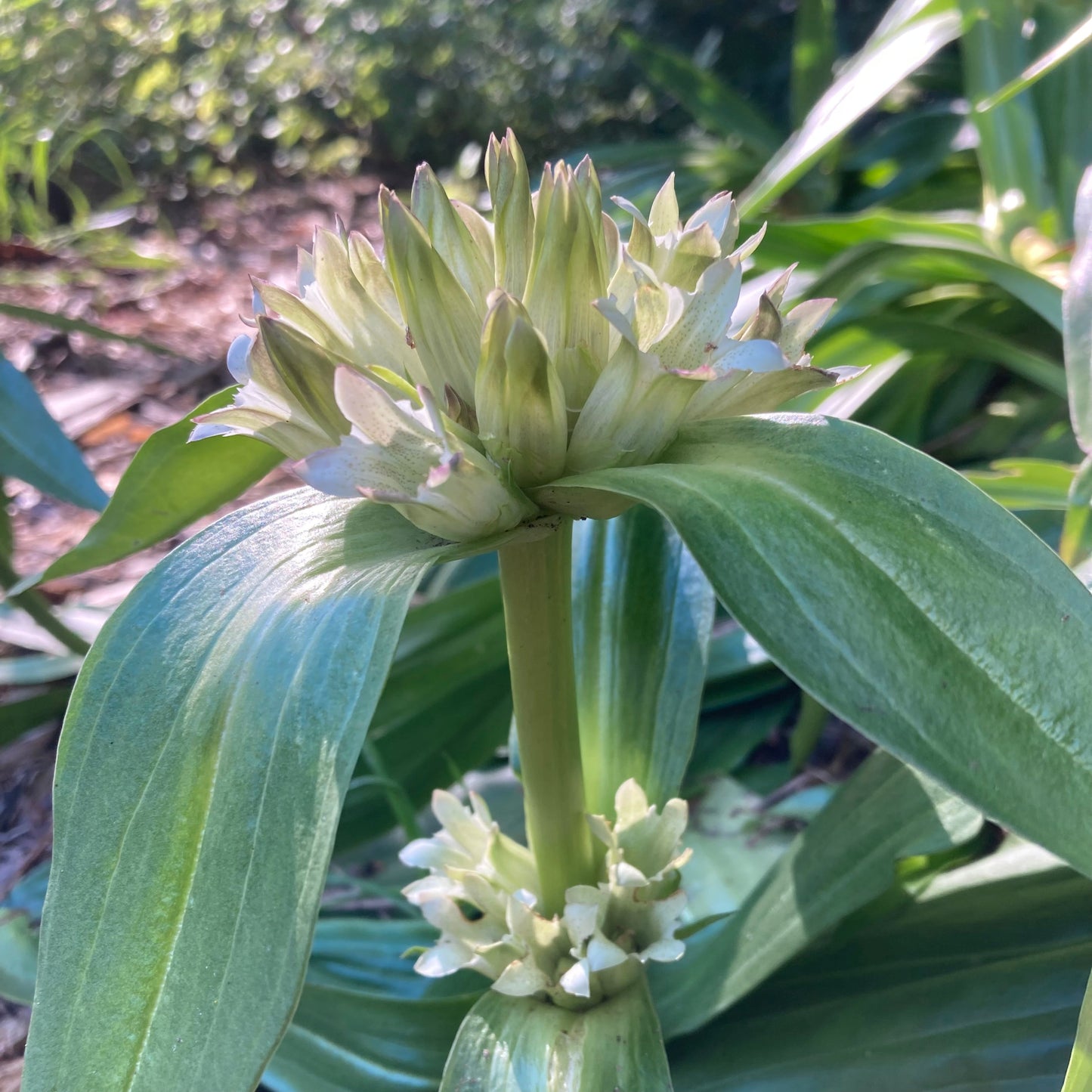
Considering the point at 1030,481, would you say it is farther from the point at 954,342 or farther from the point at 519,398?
the point at 519,398

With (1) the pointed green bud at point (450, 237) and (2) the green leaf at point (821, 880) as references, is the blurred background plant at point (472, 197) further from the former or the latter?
(1) the pointed green bud at point (450, 237)

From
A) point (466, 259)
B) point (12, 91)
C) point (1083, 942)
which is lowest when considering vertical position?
Answer: point (1083, 942)

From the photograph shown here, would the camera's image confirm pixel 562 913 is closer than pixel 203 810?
No

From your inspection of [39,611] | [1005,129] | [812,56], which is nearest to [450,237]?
[39,611]

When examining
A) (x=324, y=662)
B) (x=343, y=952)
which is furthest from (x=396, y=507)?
(x=343, y=952)

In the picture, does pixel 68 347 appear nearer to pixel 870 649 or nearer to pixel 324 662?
pixel 324 662

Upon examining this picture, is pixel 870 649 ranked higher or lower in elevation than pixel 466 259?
lower

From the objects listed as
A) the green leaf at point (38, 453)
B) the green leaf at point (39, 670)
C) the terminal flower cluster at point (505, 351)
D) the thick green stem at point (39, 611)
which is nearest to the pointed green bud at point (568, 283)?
the terminal flower cluster at point (505, 351)

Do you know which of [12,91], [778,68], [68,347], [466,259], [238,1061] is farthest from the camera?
[12,91]

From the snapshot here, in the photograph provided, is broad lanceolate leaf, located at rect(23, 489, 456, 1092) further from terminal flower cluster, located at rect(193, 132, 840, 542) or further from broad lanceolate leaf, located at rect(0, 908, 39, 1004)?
broad lanceolate leaf, located at rect(0, 908, 39, 1004)
